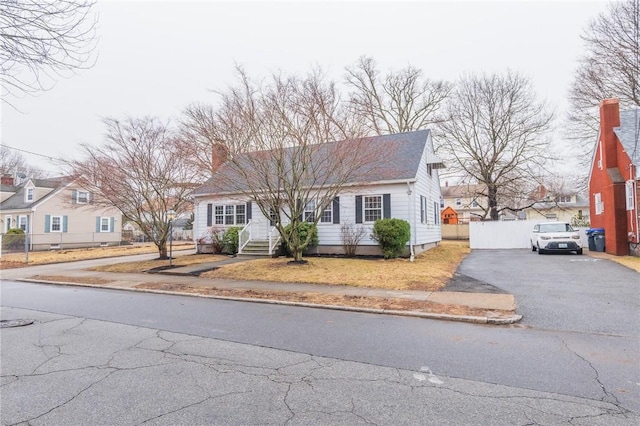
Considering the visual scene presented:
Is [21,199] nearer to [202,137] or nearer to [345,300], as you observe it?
[202,137]

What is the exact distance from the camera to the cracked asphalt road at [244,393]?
10.5 ft

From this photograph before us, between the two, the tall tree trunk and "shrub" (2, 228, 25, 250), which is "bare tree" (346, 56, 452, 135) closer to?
the tall tree trunk

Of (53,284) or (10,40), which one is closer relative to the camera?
(10,40)

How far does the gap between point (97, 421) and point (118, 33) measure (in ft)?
19.4

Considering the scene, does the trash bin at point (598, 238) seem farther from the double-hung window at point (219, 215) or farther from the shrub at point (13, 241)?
the shrub at point (13, 241)

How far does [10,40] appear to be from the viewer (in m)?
4.77

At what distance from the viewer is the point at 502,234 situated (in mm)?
23719

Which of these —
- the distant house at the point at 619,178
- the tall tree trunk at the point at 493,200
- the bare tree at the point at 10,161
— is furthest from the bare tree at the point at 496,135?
the bare tree at the point at 10,161

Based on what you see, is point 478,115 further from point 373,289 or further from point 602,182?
point 373,289

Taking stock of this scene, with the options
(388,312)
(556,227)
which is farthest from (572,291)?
(556,227)

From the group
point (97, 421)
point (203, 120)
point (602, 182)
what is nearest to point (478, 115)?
point (602, 182)

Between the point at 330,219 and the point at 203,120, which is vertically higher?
the point at 203,120

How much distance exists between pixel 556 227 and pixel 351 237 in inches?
435

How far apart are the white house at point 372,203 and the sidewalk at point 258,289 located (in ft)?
14.0
